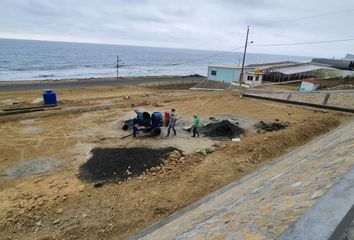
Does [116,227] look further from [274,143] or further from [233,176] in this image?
[274,143]

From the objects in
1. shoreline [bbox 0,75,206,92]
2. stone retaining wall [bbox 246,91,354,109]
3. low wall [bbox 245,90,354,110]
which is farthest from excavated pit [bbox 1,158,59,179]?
shoreline [bbox 0,75,206,92]

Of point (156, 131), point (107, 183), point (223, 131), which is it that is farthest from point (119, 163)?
point (223, 131)

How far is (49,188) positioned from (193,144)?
26.2 feet

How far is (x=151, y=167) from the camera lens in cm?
1238

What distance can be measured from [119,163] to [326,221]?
10.8 metres

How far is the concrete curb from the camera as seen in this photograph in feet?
7.92

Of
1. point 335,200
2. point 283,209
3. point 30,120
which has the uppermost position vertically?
point 335,200

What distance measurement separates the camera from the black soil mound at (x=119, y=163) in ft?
38.3

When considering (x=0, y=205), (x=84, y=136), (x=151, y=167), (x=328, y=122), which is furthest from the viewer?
(x=328, y=122)

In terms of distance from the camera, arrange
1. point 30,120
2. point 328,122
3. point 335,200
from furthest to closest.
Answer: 1. point 30,120
2. point 328,122
3. point 335,200

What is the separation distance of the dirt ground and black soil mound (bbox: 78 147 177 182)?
0.28 meters

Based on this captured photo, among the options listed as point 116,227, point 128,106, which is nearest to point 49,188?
point 116,227

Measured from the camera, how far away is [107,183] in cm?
1111

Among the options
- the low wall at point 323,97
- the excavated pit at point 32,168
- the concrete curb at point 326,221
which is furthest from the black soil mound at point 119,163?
the low wall at point 323,97
